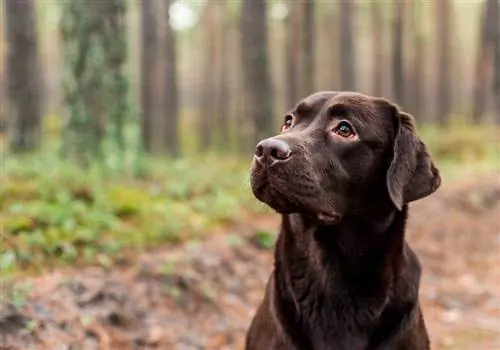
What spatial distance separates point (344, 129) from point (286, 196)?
582 millimetres

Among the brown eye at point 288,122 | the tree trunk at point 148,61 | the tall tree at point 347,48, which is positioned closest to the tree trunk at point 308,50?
the tall tree at point 347,48

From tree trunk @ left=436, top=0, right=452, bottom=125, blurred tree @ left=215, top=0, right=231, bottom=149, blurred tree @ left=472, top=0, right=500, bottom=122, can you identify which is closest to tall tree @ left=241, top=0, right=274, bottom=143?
blurred tree @ left=472, top=0, right=500, bottom=122

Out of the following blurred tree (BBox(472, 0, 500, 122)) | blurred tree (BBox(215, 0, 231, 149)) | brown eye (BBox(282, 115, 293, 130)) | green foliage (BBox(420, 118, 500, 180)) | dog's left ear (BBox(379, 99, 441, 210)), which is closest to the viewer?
dog's left ear (BBox(379, 99, 441, 210))

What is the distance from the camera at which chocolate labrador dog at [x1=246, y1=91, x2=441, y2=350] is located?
12.1 ft

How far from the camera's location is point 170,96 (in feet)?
61.8

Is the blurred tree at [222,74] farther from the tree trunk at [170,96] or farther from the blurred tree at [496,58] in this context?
the blurred tree at [496,58]

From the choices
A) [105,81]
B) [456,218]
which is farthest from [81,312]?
[456,218]

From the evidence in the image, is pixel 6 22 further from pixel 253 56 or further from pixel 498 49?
pixel 498 49

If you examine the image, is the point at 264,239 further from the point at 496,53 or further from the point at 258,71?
the point at 496,53

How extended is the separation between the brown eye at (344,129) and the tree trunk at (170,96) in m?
13.1

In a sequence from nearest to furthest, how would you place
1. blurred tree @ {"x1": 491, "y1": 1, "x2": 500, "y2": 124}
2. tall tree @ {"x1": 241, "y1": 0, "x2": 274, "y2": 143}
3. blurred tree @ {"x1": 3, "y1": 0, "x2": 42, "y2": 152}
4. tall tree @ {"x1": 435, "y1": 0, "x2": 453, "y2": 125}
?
blurred tree @ {"x1": 3, "y1": 0, "x2": 42, "y2": 152} < tall tree @ {"x1": 241, "y1": 0, "x2": 274, "y2": 143} < blurred tree @ {"x1": 491, "y1": 1, "x2": 500, "y2": 124} < tall tree @ {"x1": 435, "y1": 0, "x2": 453, "y2": 125}

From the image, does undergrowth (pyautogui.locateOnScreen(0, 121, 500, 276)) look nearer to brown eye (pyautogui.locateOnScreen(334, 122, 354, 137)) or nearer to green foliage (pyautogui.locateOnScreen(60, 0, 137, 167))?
green foliage (pyautogui.locateOnScreen(60, 0, 137, 167))

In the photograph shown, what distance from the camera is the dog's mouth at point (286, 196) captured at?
339 centimetres

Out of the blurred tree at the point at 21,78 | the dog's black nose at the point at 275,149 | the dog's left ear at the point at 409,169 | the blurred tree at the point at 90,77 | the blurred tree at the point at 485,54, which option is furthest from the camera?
the blurred tree at the point at 485,54
